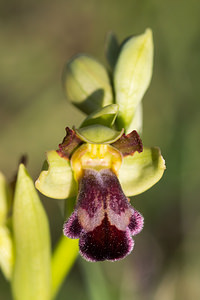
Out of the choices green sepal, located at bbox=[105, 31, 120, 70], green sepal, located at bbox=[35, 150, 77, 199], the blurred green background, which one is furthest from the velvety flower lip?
the blurred green background

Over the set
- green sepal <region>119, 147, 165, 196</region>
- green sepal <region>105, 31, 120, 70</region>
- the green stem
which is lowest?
the green stem

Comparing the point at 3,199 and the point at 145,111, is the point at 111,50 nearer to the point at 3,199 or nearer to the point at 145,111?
the point at 3,199

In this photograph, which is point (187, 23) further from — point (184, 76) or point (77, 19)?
point (77, 19)

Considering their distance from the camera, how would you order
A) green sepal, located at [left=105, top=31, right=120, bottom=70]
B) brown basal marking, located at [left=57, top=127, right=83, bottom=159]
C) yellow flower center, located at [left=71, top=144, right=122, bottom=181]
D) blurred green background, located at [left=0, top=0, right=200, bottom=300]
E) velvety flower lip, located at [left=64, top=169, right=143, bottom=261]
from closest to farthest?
velvety flower lip, located at [left=64, top=169, right=143, bottom=261] → brown basal marking, located at [left=57, top=127, right=83, bottom=159] → yellow flower center, located at [left=71, top=144, right=122, bottom=181] → green sepal, located at [left=105, top=31, right=120, bottom=70] → blurred green background, located at [left=0, top=0, right=200, bottom=300]

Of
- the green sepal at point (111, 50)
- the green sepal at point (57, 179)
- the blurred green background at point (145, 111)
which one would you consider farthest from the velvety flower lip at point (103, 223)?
the blurred green background at point (145, 111)

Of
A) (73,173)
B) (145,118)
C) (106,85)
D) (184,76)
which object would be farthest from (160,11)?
(73,173)

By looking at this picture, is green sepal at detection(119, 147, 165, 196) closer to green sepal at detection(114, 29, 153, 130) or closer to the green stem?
green sepal at detection(114, 29, 153, 130)

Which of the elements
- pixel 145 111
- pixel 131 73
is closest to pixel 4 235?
pixel 131 73

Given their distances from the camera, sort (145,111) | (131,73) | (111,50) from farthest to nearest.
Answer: (145,111)
(111,50)
(131,73)

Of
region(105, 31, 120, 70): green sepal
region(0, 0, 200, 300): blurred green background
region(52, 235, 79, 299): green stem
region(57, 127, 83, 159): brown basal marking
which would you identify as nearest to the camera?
region(57, 127, 83, 159): brown basal marking
